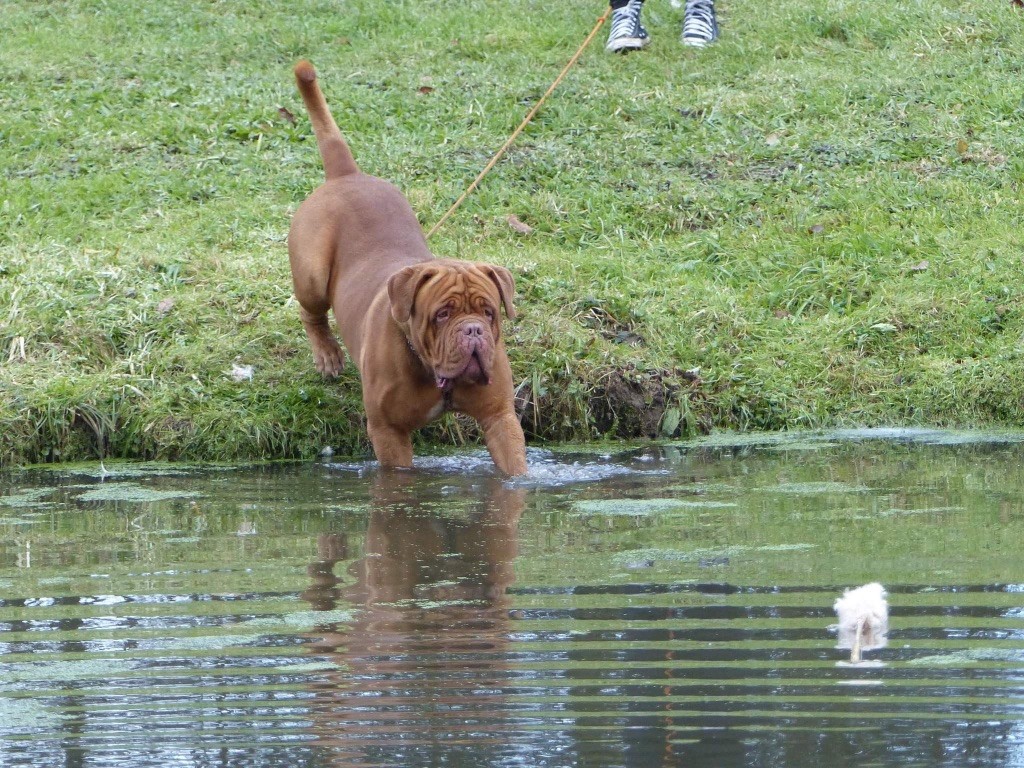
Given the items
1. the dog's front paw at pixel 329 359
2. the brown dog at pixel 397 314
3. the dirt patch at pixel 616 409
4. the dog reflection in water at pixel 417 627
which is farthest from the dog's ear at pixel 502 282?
the dog's front paw at pixel 329 359

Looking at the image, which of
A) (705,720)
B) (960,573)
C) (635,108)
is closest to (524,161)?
(635,108)

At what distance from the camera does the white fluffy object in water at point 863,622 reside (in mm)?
3377

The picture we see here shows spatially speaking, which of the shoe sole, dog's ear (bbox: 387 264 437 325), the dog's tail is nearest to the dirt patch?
dog's ear (bbox: 387 264 437 325)

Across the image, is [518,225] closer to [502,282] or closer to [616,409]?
[616,409]

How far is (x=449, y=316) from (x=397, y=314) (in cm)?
23

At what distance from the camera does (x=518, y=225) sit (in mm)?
8883

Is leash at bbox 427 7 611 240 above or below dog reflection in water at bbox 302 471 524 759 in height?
above

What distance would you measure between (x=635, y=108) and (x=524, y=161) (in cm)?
112

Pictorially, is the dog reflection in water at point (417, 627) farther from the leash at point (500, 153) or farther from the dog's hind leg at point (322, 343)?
the leash at point (500, 153)

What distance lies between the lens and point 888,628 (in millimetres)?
3482

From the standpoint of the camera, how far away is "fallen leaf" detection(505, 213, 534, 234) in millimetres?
8852

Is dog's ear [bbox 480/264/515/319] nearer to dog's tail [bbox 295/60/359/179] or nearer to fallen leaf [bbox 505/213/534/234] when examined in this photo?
dog's tail [bbox 295/60/359/179]

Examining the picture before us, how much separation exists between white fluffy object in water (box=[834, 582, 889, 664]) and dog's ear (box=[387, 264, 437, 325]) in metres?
2.75

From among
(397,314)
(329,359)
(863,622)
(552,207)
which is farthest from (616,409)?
(863,622)
